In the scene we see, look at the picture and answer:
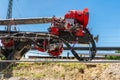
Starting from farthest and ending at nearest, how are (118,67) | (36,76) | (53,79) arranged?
(118,67), (36,76), (53,79)

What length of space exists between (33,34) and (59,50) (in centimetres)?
121

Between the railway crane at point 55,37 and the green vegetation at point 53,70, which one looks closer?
the green vegetation at point 53,70

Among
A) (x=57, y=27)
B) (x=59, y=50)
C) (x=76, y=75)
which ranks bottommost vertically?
(x=76, y=75)

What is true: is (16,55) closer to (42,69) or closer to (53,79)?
(42,69)

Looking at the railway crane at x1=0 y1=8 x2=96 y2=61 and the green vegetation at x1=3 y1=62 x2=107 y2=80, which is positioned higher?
the railway crane at x1=0 y1=8 x2=96 y2=61

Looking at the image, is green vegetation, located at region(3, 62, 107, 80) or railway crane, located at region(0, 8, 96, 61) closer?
green vegetation, located at region(3, 62, 107, 80)

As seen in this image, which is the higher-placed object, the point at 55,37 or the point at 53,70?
the point at 55,37

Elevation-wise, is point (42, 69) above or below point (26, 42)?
below

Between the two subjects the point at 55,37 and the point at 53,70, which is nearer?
the point at 53,70

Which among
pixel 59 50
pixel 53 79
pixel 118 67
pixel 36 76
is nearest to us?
pixel 53 79

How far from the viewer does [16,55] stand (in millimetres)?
11945

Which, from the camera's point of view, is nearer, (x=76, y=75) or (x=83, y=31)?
(x=76, y=75)

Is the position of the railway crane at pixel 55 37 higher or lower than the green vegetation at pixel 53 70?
higher

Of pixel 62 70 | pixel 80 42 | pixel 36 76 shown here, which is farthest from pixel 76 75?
pixel 80 42
